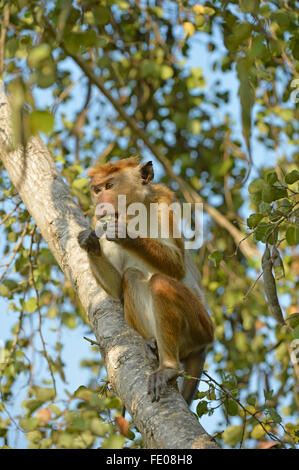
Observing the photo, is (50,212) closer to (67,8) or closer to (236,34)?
(236,34)

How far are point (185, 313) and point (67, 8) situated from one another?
3127mm

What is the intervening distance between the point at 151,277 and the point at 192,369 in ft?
3.29

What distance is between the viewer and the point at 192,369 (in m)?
4.80

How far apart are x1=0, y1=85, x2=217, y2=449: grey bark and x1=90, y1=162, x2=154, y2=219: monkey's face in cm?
51

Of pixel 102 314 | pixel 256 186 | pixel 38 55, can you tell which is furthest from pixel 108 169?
pixel 38 55

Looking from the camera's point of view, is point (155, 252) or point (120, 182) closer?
point (155, 252)

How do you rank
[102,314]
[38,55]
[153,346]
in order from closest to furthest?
[38,55] < [102,314] < [153,346]

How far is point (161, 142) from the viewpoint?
29.8 ft

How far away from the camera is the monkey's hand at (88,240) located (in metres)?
4.46

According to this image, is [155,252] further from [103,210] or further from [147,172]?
[147,172]

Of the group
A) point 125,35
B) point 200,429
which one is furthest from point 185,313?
point 125,35
